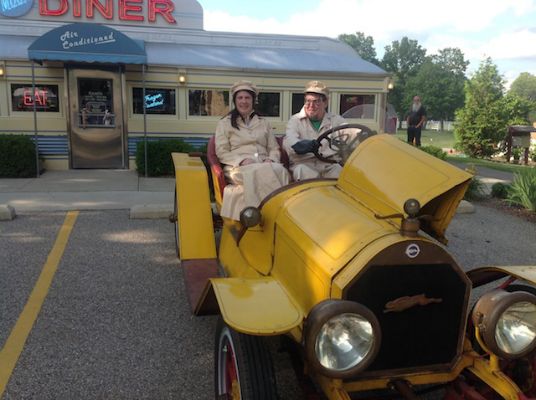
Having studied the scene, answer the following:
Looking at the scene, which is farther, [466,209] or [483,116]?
[483,116]

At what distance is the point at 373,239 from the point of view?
89.6 inches

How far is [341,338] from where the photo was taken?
1.98m

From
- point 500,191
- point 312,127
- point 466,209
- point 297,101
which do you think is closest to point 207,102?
point 297,101

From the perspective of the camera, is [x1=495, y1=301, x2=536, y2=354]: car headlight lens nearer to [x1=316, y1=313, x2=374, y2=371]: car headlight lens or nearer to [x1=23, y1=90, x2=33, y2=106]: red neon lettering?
[x1=316, y1=313, x2=374, y2=371]: car headlight lens

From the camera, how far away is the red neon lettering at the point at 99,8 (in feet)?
40.7

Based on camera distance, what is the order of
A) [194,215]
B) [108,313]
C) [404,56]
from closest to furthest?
[108,313]
[194,215]
[404,56]

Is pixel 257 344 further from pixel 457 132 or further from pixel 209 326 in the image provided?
pixel 457 132

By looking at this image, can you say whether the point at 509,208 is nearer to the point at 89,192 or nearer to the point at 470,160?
the point at 89,192

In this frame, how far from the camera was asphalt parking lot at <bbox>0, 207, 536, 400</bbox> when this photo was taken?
2938 millimetres

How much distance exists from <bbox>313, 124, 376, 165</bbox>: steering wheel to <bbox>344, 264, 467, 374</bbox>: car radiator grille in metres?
1.34

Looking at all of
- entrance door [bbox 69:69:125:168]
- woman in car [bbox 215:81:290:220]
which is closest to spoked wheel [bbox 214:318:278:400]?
woman in car [bbox 215:81:290:220]

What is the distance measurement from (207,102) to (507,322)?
10.0 meters

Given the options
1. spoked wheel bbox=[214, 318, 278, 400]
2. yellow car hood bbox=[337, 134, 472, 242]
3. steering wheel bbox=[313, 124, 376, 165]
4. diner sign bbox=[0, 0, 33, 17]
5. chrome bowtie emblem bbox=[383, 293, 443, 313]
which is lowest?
spoked wheel bbox=[214, 318, 278, 400]

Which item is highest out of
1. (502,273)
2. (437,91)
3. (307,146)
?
(437,91)
